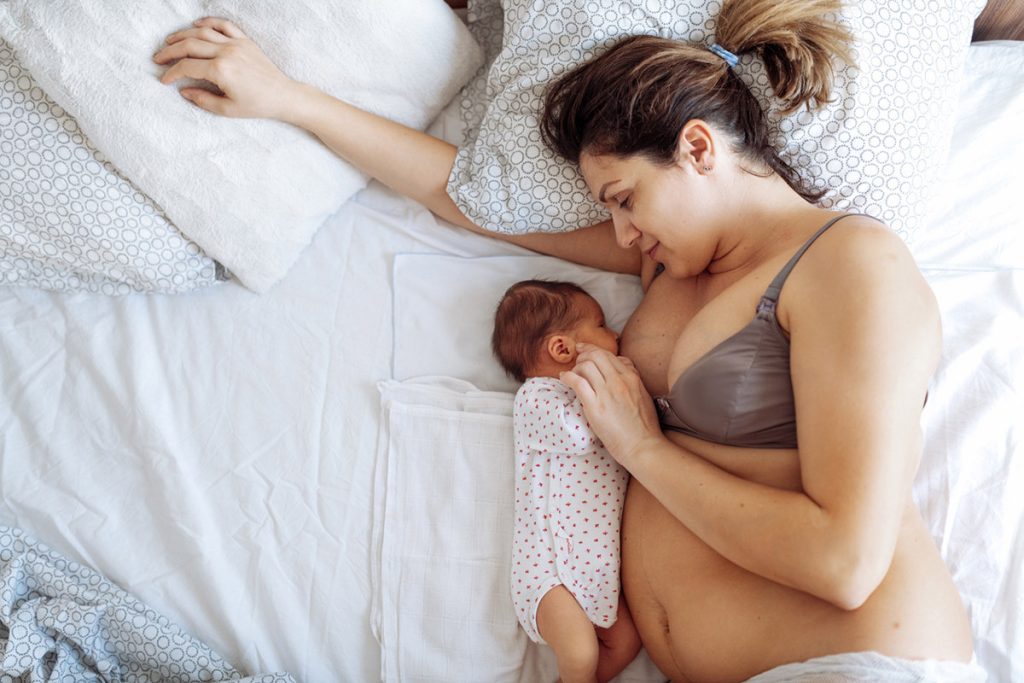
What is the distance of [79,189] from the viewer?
163 cm

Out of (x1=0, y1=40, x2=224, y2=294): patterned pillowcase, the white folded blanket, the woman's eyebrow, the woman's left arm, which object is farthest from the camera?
(x1=0, y1=40, x2=224, y2=294): patterned pillowcase

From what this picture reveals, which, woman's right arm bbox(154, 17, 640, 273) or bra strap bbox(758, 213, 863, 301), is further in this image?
A: woman's right arm bbox(154, 17, 640, 273)

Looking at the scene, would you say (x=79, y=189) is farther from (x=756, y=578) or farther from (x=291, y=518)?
(x=756, y=578)

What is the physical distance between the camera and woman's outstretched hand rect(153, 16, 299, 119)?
5.16 ft

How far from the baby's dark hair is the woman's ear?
387 mm

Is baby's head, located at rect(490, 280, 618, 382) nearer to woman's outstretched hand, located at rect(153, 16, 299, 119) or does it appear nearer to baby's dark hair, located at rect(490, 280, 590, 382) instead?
baby's dark hair, located at rect(490, 280, 590, 382)

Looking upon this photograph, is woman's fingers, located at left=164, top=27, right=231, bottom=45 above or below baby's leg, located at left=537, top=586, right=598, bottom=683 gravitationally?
above

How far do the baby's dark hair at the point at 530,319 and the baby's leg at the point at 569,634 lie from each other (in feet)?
1.44

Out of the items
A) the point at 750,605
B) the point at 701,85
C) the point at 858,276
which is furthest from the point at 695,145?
the point at 750,605

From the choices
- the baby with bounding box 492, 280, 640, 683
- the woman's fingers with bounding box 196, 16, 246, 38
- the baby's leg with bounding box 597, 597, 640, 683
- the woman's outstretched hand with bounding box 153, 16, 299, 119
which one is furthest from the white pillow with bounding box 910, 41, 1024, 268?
the woman's fingers with bounding box 196, 16, 246, 38

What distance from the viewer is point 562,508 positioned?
1432 millimetres

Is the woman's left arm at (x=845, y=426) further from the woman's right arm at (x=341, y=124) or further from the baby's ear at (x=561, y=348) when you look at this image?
the woman's right arm at (x=341, y=124)

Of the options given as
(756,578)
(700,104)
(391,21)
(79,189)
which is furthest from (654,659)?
(79,189)

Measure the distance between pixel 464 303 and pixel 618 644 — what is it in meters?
0.74
